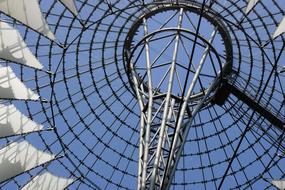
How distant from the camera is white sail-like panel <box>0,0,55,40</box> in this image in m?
22.4

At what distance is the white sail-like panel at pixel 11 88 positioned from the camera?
2486 cm

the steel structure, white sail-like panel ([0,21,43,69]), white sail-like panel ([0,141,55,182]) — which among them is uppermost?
the steel structure

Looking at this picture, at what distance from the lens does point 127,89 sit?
30.6m

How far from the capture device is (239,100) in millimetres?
29906

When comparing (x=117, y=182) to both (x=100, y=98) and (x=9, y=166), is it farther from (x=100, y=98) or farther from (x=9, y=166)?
(x=9, y=166)

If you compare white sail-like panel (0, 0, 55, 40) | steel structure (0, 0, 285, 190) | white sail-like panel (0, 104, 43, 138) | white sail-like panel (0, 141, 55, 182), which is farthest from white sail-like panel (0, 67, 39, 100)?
white sail-like panel (0, 141, 55, 182)

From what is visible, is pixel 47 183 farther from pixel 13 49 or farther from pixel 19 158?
pixel 13 49

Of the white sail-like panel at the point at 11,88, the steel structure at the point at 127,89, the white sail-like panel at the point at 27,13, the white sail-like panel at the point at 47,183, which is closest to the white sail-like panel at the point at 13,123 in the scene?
the steel structure at the point at 127,89

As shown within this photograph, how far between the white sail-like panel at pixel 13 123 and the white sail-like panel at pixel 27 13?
228 inches

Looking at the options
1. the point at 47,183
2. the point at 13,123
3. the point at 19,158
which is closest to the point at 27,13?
the point at 13,123

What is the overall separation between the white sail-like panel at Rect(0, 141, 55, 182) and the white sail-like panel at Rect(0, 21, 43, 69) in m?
6.11

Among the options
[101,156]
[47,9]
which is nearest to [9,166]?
[101,156]

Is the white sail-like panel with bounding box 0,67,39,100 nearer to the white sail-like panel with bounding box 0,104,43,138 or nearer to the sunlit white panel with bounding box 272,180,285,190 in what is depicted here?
the white sail-like panel with bounding box 0,104,43,138

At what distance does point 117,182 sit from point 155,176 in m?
14.3
